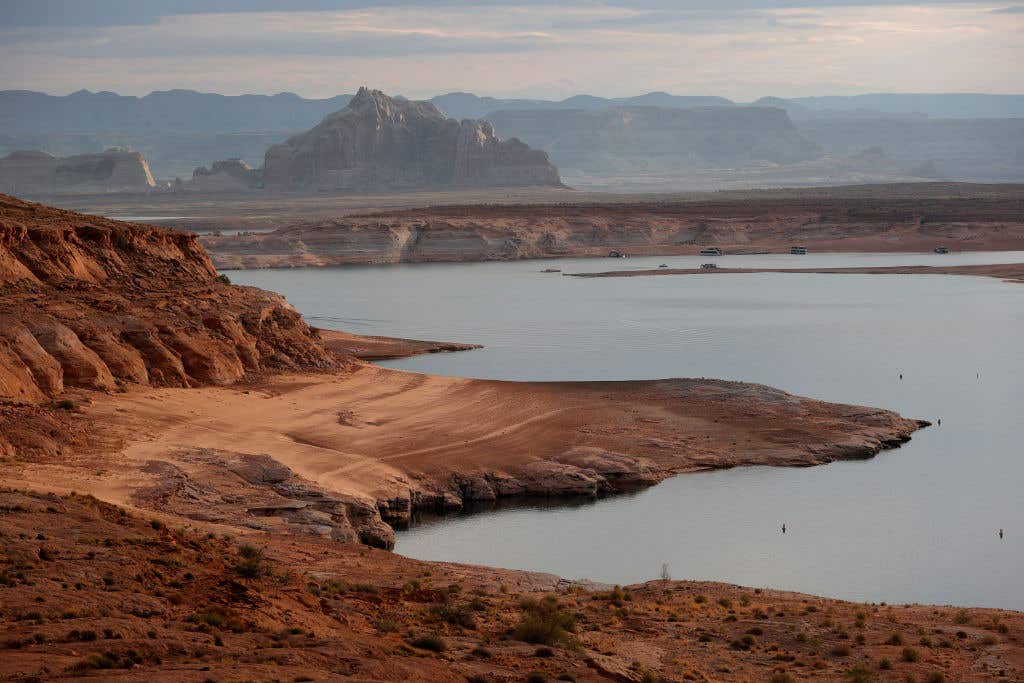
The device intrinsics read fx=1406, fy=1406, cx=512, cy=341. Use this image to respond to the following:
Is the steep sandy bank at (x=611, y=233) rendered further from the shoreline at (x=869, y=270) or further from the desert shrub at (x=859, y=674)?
the desert shrub at (x=859, y=674)

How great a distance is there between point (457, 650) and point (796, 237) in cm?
11161

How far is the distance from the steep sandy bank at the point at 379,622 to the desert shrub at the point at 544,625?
0.11 ft

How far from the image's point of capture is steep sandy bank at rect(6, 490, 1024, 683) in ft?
53.7

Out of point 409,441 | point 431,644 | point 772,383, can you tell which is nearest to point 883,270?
point 772,383

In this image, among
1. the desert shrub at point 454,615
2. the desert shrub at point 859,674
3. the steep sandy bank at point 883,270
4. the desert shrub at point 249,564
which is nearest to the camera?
the desert shrub at point 859,674

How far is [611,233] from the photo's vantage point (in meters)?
125

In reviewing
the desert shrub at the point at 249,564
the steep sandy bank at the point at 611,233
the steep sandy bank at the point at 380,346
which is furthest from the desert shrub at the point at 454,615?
the steep sandy bank at the point at 611,233

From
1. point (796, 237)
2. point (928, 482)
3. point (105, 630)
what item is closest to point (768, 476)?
point (928, 482)

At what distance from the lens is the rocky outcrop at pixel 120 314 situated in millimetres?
35281

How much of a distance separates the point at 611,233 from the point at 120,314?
87622 mm

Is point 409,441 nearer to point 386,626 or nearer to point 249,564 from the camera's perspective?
point 249,564

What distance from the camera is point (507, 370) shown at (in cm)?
5222

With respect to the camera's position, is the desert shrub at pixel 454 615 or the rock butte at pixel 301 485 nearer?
the rock butte at pixel 301 485

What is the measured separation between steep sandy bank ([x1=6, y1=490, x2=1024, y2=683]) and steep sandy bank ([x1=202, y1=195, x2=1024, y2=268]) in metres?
82.8
